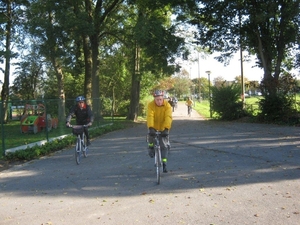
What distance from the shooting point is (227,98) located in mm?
27594

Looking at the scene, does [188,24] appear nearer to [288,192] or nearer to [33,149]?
[33,149]

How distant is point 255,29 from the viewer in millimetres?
25266

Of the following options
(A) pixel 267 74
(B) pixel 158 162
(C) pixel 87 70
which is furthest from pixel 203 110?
(B) pixel 158 162

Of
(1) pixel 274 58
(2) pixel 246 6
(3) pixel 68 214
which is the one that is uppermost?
(2) pixel 246 6

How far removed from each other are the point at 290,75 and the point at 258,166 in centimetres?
1617

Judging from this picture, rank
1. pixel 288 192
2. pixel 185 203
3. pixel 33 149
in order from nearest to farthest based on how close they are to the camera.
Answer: pixel 185 203 → pixel 288 192 → pixel 33 149

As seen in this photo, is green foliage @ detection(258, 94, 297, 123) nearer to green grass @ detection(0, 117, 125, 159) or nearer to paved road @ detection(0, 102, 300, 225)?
paved road @ detection(0, 102, 300, 225)

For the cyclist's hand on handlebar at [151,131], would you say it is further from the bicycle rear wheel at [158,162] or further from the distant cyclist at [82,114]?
the distant cyclist at [82,114]

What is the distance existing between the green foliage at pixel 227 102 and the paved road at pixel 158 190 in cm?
1624

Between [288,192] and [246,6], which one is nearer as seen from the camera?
[288,192]

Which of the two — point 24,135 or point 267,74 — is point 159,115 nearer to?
point 24,135

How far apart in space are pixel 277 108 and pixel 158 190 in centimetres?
1795

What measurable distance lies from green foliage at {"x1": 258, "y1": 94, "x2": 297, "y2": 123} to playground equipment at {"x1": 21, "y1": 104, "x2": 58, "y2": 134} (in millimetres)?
13752

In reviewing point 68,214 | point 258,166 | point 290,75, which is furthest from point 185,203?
point 290,75
